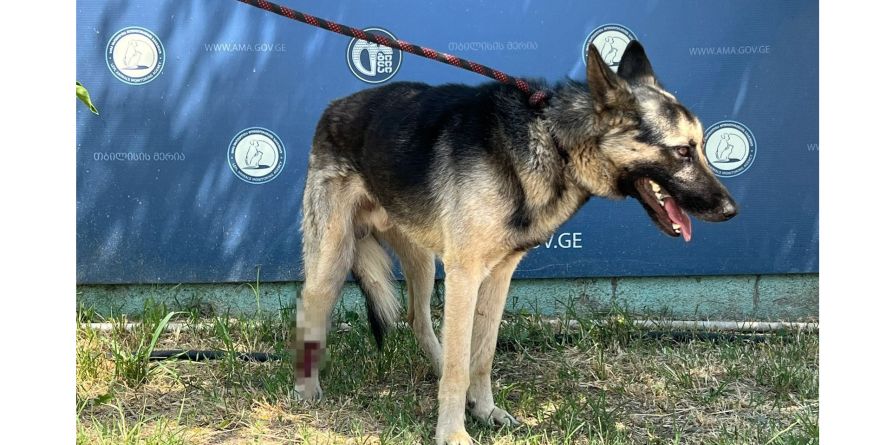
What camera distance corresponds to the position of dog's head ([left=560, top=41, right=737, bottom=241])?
374cm

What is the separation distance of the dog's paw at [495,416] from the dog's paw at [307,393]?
0.87 m

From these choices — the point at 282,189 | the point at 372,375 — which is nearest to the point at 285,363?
the point at 372,375

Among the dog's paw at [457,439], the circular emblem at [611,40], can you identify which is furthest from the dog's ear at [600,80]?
the circular emblem at [611,40]

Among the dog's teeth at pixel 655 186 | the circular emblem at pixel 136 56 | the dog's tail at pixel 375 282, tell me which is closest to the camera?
the dog's teeth at pixel 655 186

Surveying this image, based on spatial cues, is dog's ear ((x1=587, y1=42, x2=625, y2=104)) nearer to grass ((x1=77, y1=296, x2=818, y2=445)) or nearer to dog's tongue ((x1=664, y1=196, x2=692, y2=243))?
dog's tongue ((x1=664, y1=196, x2=692, y2=243))

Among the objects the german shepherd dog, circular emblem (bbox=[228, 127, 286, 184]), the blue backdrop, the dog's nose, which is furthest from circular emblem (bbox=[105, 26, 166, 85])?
the dog's nose

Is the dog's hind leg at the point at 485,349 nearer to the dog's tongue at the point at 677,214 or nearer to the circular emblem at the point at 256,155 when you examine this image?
the dog's tongue at the point at 677,214

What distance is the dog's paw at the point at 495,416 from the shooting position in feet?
14.4
